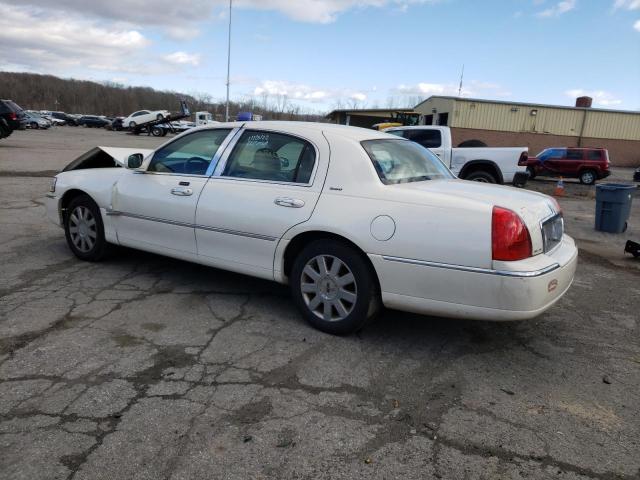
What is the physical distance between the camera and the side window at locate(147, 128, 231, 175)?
15.5ft

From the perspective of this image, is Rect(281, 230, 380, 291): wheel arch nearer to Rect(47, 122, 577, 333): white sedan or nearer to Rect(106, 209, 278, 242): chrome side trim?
Rect(47, 122, 577, 333): white sedan

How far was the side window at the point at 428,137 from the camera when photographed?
13016 millimetres

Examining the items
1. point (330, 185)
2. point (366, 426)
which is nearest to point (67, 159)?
point (330, 185)

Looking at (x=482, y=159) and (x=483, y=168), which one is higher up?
(x=482, y=159)

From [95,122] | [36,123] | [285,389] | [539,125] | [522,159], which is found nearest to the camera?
[285,389]

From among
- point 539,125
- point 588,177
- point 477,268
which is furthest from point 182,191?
point 539,125

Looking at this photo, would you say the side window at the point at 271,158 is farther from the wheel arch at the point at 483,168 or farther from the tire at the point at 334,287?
the wheel arch at the point at 483,168

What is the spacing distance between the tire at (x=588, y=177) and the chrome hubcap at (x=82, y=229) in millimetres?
21055

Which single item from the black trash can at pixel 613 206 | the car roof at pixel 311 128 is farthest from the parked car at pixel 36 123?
the car roof at pixel 311 128

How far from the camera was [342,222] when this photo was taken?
376cm

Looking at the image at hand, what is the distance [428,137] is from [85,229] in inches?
375

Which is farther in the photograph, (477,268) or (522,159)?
(522,159)

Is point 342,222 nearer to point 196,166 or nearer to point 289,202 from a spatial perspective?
point 289,202

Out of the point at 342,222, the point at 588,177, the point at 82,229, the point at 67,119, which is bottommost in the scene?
the point at 82,229
